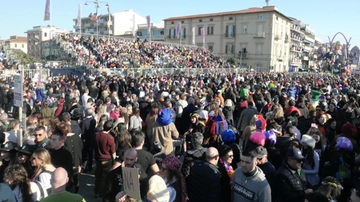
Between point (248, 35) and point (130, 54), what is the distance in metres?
29.8

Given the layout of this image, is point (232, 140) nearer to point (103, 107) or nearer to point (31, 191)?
point (31, 191)

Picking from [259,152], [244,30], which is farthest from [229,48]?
[259,152]

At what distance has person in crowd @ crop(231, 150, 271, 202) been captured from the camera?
11.0ft

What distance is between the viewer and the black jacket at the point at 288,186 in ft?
12.0

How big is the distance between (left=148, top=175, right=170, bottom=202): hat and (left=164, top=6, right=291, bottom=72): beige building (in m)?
52.7

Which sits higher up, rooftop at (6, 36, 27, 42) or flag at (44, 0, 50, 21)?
rooftop at (6, 36, 27, 42)

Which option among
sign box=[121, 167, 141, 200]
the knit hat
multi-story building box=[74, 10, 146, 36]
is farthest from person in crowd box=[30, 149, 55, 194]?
multi-story building box=[74, 10, 146, 36]

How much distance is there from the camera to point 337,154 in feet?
15.3

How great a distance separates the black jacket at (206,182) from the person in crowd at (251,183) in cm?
31

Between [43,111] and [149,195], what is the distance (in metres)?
6.06

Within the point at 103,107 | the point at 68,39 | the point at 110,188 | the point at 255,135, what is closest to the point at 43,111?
the point at 103,107

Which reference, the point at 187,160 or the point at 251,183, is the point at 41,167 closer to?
the point at 187,160

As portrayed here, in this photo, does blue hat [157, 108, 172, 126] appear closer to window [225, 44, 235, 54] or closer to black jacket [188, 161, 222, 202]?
black jacket [188, 161, 222, 202]

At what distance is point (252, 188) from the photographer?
3.41 meters
